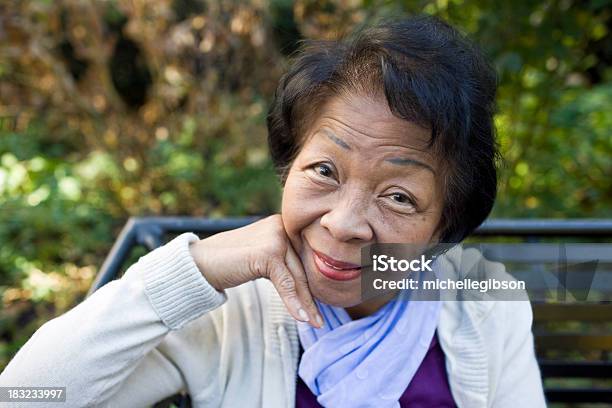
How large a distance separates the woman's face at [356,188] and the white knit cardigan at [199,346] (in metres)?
0.22

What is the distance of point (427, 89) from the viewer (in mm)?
1234

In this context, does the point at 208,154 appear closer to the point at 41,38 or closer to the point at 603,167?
the point at 41,38

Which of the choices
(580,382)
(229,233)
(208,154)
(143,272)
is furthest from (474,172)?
(208,154)

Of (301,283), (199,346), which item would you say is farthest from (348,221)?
(199,346)

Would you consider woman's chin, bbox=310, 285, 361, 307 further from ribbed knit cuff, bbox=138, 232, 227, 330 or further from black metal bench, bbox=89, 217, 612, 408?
black metal bench, bbox=89, 217, 612, 408

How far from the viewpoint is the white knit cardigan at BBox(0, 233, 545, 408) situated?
4.14 ft

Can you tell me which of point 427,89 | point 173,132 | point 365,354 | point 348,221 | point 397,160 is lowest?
point 365,354

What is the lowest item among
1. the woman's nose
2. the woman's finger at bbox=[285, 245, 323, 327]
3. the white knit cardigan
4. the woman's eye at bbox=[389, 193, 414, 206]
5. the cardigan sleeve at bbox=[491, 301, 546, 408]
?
the cardigan sleeve at bbox=[491, 301, 546, 408]

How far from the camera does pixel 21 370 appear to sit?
1253 mm

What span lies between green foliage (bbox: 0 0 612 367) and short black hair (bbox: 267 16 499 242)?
178cm

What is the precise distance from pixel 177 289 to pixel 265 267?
183 mm

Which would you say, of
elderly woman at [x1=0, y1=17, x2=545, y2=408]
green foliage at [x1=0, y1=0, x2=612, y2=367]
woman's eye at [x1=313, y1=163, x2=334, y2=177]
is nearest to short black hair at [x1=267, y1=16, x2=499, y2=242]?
elderly woman at [x1=0, y1=17, x2=545, y2=408]

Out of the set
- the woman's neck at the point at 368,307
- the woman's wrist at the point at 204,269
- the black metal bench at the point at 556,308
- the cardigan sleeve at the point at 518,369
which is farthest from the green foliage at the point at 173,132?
the woman's wrist at the point at 204,269

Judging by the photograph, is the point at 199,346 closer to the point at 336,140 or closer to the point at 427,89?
the point at 336,140
